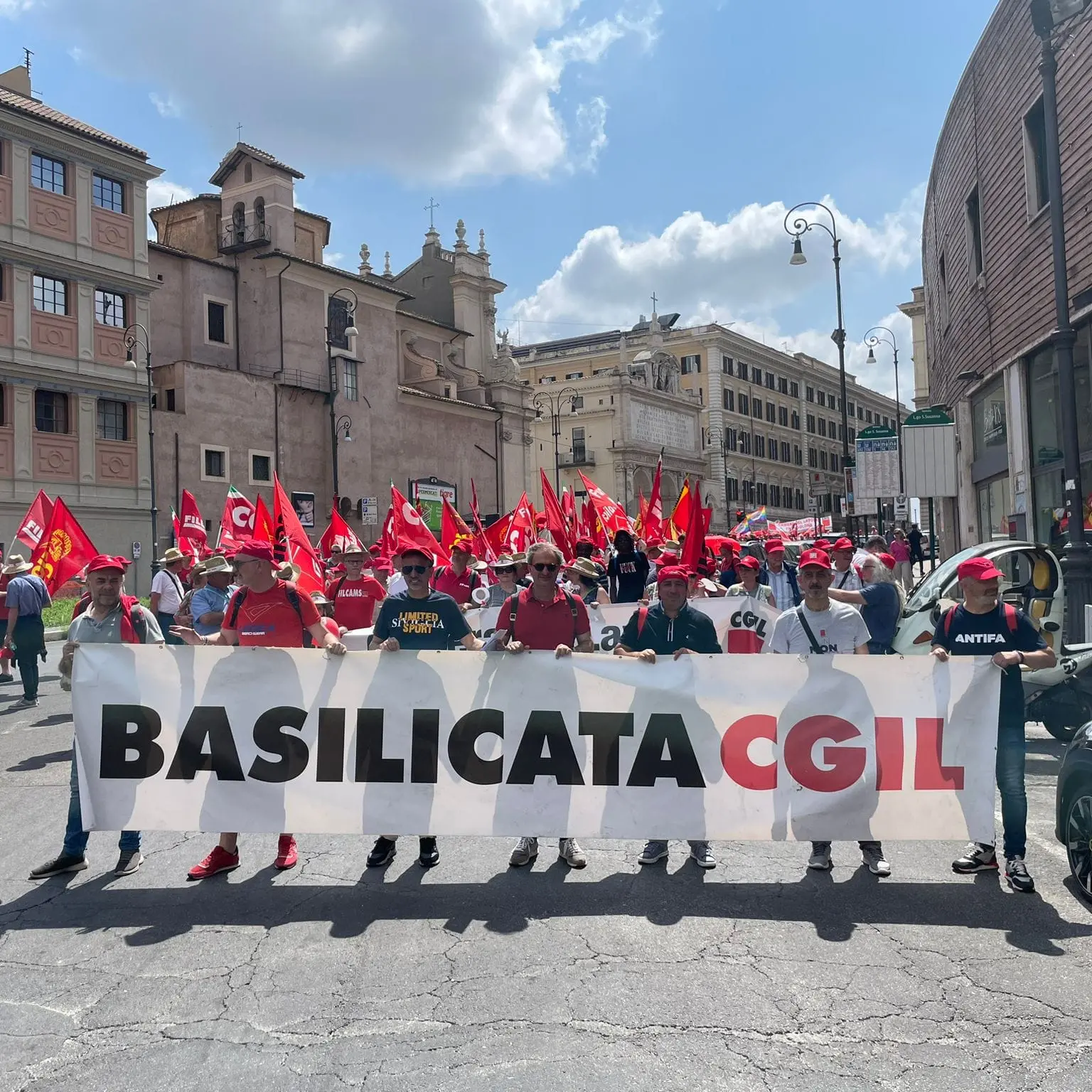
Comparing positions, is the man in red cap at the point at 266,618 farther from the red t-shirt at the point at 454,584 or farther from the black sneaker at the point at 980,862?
the red t-shirt at the point at 454,584

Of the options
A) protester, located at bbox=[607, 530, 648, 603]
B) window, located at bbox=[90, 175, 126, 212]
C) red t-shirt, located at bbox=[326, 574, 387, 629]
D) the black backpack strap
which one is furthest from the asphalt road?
window, located at bbox=[90, 175, 126, 212]

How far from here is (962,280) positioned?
878 inches

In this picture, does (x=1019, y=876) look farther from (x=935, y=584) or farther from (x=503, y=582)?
(x=503, y=582)

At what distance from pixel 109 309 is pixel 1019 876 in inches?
1374

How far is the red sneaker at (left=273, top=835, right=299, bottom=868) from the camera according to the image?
5977 millimetres

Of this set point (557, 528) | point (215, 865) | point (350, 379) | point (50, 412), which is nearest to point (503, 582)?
point (215, 865)

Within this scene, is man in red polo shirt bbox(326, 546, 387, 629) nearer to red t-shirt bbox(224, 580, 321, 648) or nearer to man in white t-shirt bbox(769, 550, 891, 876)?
red t-shirt bbox(224, 580, 321, 648)

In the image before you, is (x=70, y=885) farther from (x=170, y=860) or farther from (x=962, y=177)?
(x=962, y=177)

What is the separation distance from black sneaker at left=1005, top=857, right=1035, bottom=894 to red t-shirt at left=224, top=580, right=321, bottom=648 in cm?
397

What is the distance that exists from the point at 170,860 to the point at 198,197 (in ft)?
148

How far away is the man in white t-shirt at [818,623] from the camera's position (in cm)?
625

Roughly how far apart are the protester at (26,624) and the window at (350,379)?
33.9 m

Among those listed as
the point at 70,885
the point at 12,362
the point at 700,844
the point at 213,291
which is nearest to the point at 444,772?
the point at 700,844

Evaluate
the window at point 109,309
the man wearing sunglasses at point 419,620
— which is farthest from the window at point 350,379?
the man wearing sunglasses at point 419,620
